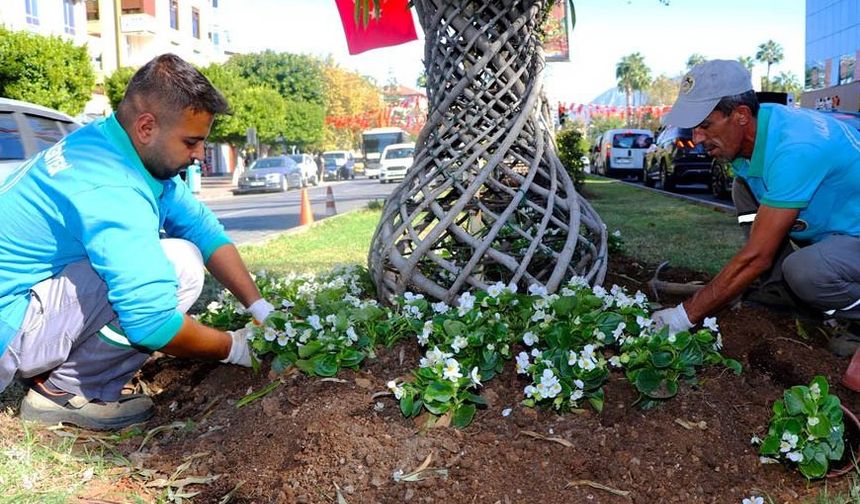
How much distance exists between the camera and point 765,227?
9.09 feet

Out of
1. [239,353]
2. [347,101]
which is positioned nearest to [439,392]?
[239,353]

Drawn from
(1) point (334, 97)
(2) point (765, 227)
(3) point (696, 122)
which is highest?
(1) point (334, 97)

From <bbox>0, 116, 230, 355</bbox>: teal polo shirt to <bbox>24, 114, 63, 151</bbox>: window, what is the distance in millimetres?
5382

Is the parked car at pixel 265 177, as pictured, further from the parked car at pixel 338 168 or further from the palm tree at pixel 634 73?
the palm tree at pixel 634 73

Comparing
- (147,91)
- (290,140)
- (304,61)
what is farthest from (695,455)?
(304,61)

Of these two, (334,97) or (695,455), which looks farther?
(334,97)

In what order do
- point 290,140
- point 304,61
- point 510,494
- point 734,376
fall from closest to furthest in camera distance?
point 510,494 → point 734,376 → point 290,140 → point 304,61

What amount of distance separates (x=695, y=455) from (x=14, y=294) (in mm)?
2269

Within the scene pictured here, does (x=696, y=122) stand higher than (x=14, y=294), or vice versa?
(x=696, y=122)

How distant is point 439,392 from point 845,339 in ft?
5.63

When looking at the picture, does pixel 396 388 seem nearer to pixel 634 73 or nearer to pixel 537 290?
pixel 537 290

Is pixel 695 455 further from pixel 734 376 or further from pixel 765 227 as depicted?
pixel 765 227

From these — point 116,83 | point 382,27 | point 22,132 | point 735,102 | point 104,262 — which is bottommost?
point 104,262

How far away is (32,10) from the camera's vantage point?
34.9 meters
